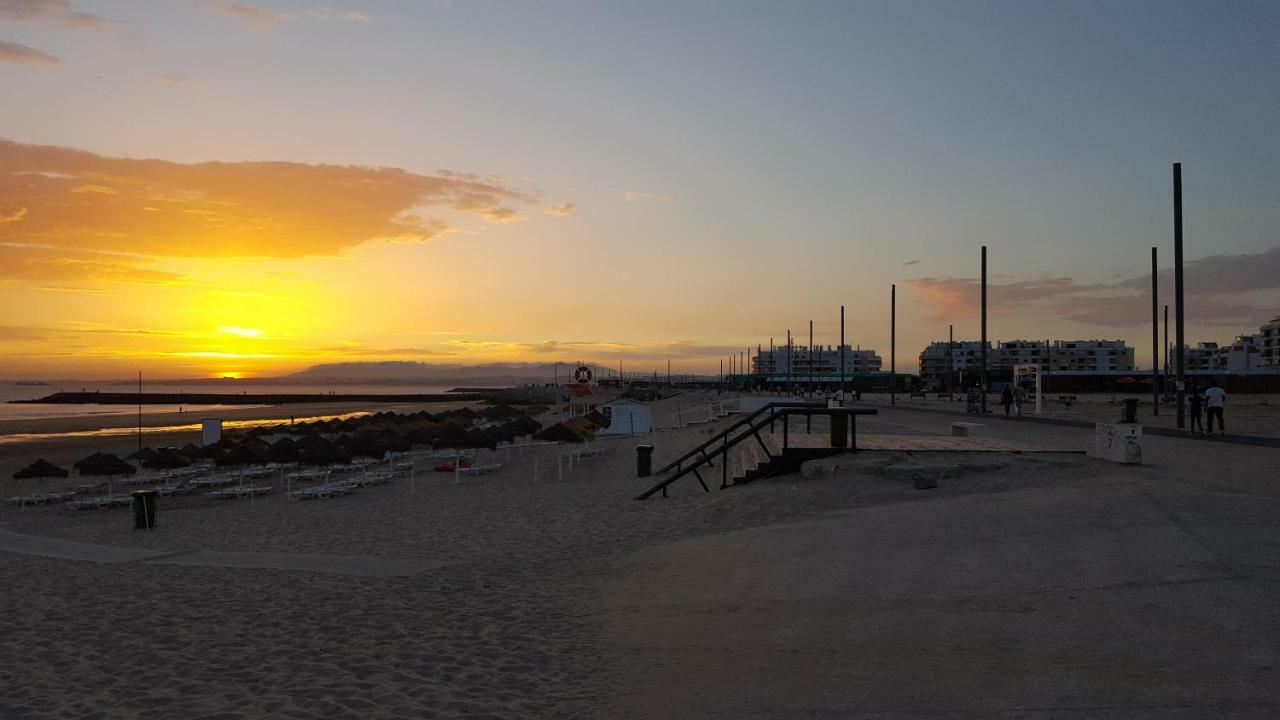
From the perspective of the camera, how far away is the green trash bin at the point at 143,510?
16484 millimetres

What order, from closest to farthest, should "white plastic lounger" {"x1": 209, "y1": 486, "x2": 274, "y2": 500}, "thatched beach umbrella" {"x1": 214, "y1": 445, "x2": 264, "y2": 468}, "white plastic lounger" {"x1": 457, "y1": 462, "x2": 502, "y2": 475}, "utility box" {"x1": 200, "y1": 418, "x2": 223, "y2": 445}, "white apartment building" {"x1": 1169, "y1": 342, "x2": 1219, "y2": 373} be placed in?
"white plastic lounger" {"x1": 209, "y1": 486, "x2": 274, "y2": 500}, "white plastic lounger" {"x1": 457, "y1": 462, "x2": 502, "y2": 475}, "thatched beach umbrella" {"x1": 214, "y1": 445, "x2": 264, "y2": 468}, "utility box" {"x1": 200, "y1": 418, "x2": 223, "y2": 445}, "white apartment building" {"x1": 1169, "y1": 342, "x2": 1219, "y2": 373}

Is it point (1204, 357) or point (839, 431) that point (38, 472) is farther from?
point (1204, 357)

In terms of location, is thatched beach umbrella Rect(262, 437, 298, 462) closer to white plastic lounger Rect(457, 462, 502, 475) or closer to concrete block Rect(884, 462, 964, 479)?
white plastic lounger Rect(457, 462, 502, 475)

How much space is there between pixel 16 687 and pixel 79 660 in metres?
0.71

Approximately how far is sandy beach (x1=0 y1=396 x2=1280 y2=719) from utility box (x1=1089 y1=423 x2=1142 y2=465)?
1.28 feet

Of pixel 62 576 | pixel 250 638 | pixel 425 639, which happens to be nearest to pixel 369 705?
pixel 425 639

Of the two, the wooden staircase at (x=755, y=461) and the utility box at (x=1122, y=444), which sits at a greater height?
the utility box at (x=1122, y=444)

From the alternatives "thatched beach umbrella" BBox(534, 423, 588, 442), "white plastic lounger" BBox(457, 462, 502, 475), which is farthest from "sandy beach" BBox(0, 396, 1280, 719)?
"thatched beach umbrella" BBox(534, 423, 588, 442)

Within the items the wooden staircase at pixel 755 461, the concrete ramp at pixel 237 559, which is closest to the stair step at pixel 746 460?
the wooden staircase at pixel 755 461

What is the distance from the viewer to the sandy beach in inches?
215

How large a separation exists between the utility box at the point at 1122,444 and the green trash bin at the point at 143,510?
19.1 m

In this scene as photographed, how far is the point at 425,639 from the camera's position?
757 centimetres

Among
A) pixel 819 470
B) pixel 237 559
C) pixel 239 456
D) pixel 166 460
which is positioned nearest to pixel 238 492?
pixel 239 456

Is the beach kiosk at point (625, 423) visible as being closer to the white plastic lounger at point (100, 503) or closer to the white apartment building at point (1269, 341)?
the white plastic lounger at point (100, 503)
